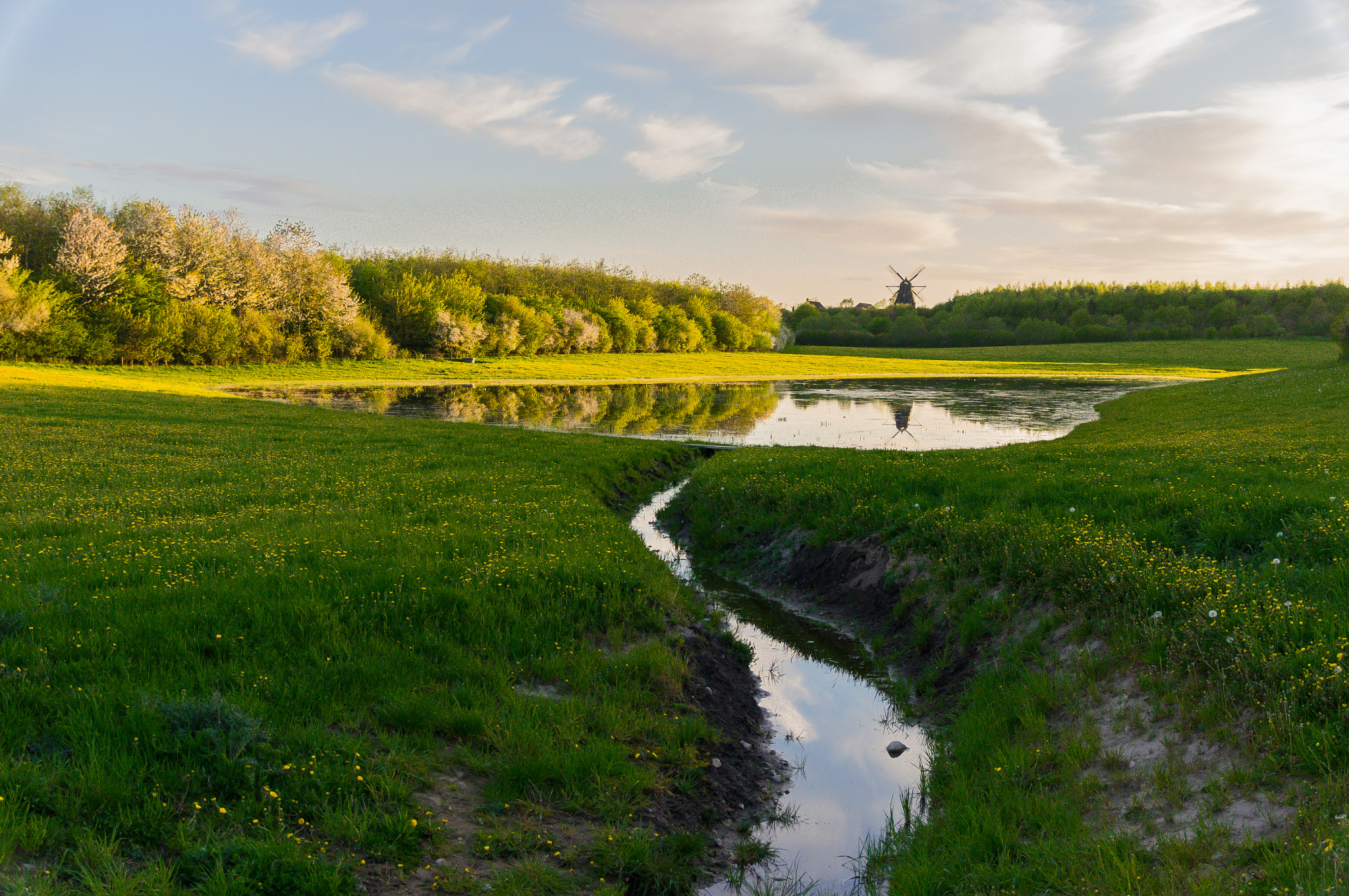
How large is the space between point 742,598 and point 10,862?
35.1 ft

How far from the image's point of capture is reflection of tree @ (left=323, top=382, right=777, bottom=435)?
125 ft

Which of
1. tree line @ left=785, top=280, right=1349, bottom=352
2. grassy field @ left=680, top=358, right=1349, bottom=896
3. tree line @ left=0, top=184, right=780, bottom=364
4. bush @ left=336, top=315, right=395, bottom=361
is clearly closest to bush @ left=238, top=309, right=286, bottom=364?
tree line @ left=0, top=184, right=780, bottom=364

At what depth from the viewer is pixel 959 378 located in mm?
79875

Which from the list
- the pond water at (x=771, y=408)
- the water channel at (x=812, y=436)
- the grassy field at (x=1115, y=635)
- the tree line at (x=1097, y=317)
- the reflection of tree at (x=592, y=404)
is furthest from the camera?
the tree line at (x=1097, y=317)

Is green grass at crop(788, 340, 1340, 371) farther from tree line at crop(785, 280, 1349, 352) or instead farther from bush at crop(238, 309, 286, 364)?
bush at crop(238, 309, 286, 364)

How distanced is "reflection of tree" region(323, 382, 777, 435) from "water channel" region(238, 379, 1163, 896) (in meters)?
0.19

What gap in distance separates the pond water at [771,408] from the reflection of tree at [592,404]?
0.39ft

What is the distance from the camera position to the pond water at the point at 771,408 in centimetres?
3372

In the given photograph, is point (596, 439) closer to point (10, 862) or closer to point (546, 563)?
point (546, 563)

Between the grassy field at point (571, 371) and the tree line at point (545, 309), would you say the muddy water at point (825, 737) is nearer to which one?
the grassy field at point (571, 371)

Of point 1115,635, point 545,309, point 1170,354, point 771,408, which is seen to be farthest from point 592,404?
point 1170,354

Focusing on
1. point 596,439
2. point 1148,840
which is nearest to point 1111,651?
point 1148,840

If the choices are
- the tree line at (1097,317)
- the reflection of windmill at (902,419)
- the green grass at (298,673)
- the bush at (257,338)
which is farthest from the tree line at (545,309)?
the green grass at (298,673)

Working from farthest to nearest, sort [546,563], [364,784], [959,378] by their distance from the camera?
[959,378] → [546,563] → [364,784]
